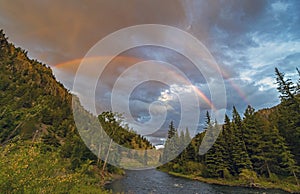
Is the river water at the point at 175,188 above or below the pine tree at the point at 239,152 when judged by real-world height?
below

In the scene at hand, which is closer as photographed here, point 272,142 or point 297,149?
point 297,149

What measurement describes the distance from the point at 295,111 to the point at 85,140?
40.1 metres

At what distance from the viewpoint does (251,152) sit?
147 feet

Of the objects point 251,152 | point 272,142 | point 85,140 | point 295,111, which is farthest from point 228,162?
point 85,140

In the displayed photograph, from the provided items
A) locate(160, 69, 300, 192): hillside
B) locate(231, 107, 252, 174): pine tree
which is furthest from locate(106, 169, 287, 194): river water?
locate(231, 107, 252, 174): pine tree

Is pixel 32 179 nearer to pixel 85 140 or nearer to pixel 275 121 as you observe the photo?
pixel 85 140

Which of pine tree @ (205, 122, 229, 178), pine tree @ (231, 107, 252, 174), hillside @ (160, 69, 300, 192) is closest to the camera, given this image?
hillside @ (160, 69, 300, 192)

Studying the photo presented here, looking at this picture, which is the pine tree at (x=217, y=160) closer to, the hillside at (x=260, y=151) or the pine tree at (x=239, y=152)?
the hillside at (x=260, y=151)

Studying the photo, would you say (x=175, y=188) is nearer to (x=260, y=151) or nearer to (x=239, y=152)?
(x=239, y=152)

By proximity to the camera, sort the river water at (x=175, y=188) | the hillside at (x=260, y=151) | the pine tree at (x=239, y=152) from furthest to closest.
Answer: the pine tree at (x=239, y=152)
the hillside at (x=260, y=151)
the river water at (x=175, y=188)

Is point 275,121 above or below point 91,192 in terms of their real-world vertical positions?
above

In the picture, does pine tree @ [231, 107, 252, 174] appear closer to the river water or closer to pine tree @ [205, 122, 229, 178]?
pine tree @ [205, 122, 229, 178]

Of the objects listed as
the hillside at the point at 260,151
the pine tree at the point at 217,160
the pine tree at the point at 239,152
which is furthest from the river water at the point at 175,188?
the pine tree at the point at 239,152

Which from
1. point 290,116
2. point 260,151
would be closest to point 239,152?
point 260,151
